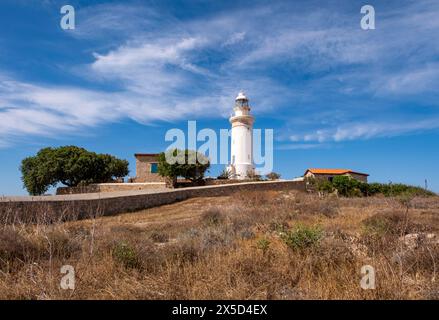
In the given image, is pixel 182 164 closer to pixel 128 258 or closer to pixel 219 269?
pixel 128 258

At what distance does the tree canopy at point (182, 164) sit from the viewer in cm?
3456

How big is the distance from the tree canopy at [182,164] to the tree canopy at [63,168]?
9.29m

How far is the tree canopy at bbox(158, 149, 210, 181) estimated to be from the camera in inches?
1361

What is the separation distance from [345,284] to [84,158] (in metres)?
38.2

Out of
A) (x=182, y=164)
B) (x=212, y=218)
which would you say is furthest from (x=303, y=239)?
(x=182, y=164)

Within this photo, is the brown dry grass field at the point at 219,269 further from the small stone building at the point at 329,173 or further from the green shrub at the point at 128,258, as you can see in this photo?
the small stone building at the point at 329,173

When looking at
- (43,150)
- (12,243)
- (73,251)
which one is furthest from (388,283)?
(43,150)

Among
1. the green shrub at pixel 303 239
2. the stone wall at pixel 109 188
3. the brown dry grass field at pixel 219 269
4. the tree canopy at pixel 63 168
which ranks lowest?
the brown dry grass field at pixel 219 269

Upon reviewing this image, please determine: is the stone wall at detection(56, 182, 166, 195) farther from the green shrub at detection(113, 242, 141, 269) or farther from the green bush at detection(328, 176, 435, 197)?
the green shrub at detection(113, 242, 141, 269)

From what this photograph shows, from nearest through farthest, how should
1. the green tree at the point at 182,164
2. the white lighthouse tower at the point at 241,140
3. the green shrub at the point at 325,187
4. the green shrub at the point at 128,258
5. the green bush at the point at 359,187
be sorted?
the green shrub at the point at 128,258 → the green bush at the point at 359,187 → the green shrub at the point at 325,187 → the green tree at the point at 182,164 → the white lighthouse tower at the point at 241,140

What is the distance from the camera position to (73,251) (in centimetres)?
643

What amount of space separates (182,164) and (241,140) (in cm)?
991

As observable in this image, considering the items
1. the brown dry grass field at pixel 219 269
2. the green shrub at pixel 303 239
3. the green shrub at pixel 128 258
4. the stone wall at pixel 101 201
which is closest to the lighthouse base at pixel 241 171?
the stone wall at pixel 101 201

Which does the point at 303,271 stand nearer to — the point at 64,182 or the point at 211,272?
the point at 211,272
